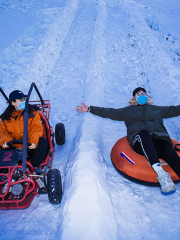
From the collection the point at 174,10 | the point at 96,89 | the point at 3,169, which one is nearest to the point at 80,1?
the point at 174,10

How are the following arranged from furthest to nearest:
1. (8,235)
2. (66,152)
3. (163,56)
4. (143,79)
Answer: (163,56) → (143,79) → (66,152) → (8,235)

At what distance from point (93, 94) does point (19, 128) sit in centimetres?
252

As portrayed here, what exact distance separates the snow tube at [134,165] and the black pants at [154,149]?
12 cm

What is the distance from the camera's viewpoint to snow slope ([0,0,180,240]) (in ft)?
6.45

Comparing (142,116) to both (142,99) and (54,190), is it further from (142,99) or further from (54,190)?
(54,190)

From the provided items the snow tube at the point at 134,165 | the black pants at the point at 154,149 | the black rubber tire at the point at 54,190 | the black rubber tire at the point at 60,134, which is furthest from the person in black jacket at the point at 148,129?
the black rubber tire at the point at 54,190

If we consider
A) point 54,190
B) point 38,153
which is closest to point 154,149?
point 54,190

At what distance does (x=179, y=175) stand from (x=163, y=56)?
5129 millimetres

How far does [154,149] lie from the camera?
2342mm

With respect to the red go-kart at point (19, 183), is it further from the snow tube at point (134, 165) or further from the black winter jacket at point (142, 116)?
the black winter jacket at point (142, 116)

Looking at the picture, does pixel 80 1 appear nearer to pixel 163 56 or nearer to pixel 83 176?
pixel 163 56

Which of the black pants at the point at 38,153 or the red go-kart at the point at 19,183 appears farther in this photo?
the black pants at the point at 38,153

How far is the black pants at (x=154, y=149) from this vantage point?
2266 millimetres

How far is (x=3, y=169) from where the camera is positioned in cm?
227
